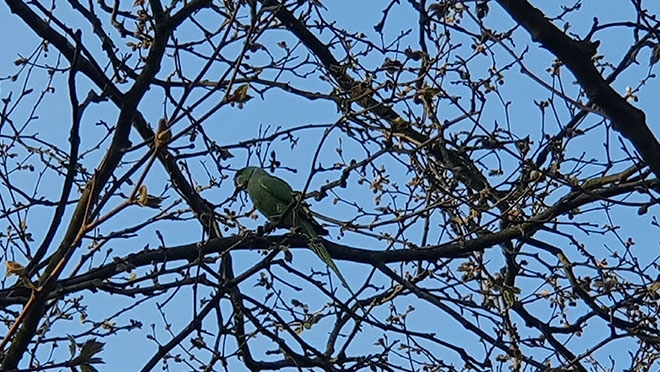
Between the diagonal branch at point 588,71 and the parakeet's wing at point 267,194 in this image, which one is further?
the parakeet's wing at point 267,194

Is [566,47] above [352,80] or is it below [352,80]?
below

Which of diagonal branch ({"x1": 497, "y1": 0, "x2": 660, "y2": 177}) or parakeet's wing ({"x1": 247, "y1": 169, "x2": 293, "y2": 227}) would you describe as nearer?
diagonal branch ({"x1": 497, "y1": 0, "x2": 660, "y2": 177})

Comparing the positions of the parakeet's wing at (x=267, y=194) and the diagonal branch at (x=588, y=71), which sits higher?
the parakeet's wing at (x=267, y=194)

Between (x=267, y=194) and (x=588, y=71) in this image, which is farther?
(x=267, y=194)

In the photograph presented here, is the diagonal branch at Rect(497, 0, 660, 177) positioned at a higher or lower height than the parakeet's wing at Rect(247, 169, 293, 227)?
lower

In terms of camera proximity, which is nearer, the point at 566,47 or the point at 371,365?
the point at 566,47

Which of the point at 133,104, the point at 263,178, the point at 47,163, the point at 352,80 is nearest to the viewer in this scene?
the point at 133,104

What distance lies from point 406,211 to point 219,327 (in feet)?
2.69

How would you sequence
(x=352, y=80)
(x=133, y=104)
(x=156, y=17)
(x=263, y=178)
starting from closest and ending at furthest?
(x=133, y=104)
(x=156, y=17)
(x=352, y=80)
(x=263, y=178)

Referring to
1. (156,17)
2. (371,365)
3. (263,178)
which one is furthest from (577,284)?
(156,17)

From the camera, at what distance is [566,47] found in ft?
7.71

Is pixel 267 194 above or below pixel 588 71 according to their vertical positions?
above

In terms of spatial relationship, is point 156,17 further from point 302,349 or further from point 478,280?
point 478,280

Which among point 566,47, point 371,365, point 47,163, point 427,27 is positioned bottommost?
point 371,365
